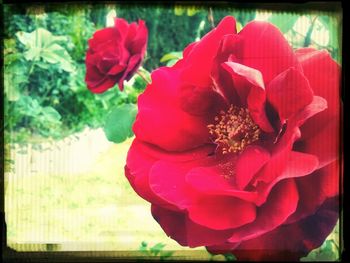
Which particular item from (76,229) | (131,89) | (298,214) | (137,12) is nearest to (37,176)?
(76,229)

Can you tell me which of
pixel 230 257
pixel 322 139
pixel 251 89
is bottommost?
pixel 230 257

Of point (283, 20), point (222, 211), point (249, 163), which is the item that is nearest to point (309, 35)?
point (283, 20)

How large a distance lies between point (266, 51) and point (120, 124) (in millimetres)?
312

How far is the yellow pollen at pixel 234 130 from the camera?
3.49 ft

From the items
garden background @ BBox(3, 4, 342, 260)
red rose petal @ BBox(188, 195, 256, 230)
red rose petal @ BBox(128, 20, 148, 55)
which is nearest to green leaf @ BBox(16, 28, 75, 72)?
garden background @ BBox(3, 4, 342, 260)

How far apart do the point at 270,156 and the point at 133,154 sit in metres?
0.26

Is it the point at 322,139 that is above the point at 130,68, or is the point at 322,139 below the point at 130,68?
below

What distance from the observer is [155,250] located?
3.63 ft

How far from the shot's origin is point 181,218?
3.51 ft

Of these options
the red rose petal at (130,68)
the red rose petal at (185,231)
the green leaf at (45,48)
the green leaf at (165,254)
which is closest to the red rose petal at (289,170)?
the red rose petal at (185,231)

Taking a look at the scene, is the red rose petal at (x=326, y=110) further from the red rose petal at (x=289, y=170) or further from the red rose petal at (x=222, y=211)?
the red rose petal at (x=222, y=211)

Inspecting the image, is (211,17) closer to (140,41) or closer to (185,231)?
(140,41)

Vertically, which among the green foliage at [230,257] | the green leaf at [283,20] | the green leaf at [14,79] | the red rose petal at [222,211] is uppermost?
the green leaf at [283,20]

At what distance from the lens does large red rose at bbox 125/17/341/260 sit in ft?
3.40
